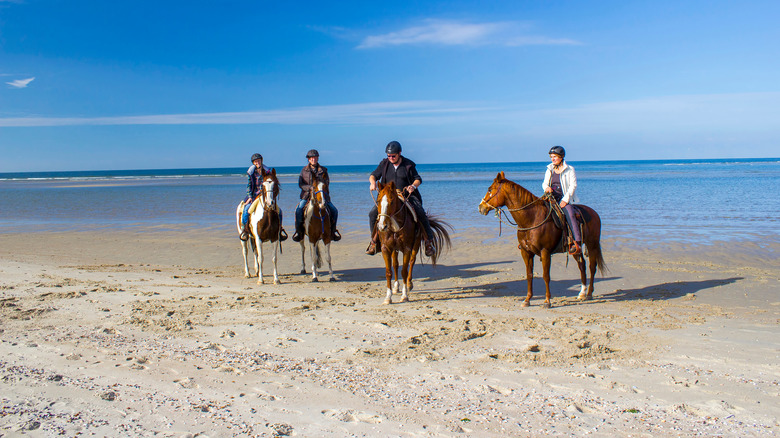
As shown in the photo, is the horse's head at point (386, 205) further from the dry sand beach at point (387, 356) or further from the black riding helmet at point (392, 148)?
the dry sand beach at point (387, 356)

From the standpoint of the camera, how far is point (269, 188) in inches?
358

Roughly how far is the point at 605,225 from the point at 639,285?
7.56 metres

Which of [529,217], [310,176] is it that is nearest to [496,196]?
[529,217]

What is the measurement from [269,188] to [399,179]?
239 centimetres

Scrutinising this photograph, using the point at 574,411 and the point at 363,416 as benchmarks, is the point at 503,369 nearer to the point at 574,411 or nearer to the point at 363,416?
the point at 574,411

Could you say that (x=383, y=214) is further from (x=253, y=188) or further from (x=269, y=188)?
(x=253, y=188)

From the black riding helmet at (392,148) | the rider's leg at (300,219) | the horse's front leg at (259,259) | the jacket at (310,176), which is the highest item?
the black riding helmet at (392,148)

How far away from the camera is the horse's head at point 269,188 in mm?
9109

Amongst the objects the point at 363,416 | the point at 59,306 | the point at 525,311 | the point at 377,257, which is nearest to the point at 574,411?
the point at 363,416

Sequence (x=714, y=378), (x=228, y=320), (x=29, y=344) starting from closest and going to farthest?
(x=714, y=378) → (x=29, y=344) → (x=228, y=320)

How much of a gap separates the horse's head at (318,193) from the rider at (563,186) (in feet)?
12.9

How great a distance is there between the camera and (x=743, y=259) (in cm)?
1063

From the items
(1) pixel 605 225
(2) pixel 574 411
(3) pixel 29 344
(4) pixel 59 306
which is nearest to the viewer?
(2) pixel 574 411

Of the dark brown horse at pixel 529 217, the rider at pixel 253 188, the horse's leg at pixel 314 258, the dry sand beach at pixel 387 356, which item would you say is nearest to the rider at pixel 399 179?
the dry sand beach at pixel 387 356
